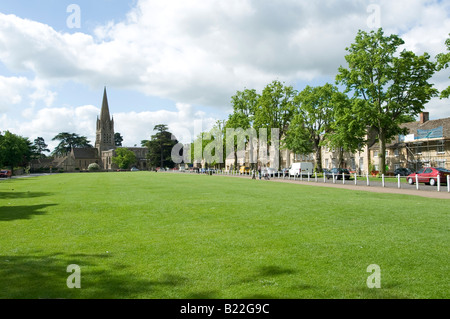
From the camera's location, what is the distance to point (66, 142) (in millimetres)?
171125

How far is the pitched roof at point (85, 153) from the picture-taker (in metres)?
172

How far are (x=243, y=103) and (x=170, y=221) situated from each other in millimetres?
60632

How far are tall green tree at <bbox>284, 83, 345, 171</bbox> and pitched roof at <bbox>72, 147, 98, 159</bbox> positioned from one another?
465 ft

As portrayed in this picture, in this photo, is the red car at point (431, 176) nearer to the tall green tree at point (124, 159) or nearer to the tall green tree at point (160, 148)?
the tall green tree at point (160, 148)

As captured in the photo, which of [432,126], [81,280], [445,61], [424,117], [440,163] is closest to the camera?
[81,280]

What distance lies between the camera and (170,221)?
10.3 meters

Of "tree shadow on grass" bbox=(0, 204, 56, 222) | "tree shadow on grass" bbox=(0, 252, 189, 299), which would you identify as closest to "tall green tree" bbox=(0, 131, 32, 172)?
"tree shadow on grass" bbox=(0, 204, 56, 222)

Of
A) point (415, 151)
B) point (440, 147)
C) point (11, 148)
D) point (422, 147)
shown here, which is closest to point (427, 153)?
point (422, 147)

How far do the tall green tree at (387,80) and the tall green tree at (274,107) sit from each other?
17.5 meters

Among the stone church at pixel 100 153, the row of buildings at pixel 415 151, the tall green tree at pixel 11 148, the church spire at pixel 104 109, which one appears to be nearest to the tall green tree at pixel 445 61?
the row of buildings at pixel 415 151

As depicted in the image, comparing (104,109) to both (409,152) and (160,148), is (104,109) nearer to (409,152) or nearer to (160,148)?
(160,148)

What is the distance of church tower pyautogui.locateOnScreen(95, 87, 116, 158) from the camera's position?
6988 inches

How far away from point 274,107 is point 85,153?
142 m
